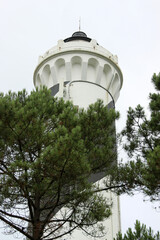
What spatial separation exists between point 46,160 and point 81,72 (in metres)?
6.50

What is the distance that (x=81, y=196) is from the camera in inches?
212

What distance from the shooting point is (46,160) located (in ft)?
16.6

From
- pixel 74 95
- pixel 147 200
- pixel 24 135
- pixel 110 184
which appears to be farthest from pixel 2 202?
pixel 74 95

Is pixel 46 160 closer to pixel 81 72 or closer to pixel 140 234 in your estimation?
pixel 140 234

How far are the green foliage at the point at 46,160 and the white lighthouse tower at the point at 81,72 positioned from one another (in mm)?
4625

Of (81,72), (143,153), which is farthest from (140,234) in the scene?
(81,72)

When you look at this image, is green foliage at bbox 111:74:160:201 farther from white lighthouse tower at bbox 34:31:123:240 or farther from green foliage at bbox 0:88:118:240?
white lighthouse tower at bbox 34:31:123:240

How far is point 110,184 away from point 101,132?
111 centimetres

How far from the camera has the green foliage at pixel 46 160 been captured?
5.07 m

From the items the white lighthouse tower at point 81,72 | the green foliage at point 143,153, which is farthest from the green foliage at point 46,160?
the white lighthouse tower at point 81,72

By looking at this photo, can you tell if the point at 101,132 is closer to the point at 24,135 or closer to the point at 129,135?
the point at 129,135

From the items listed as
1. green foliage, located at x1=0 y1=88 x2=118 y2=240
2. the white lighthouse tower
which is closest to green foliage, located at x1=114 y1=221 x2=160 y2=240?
green foliage, located at x1=0 y1=88 x2=118 y2=240

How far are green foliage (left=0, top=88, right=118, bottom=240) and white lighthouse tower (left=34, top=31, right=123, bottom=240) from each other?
4.63m

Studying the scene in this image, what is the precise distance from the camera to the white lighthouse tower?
1070 cm
